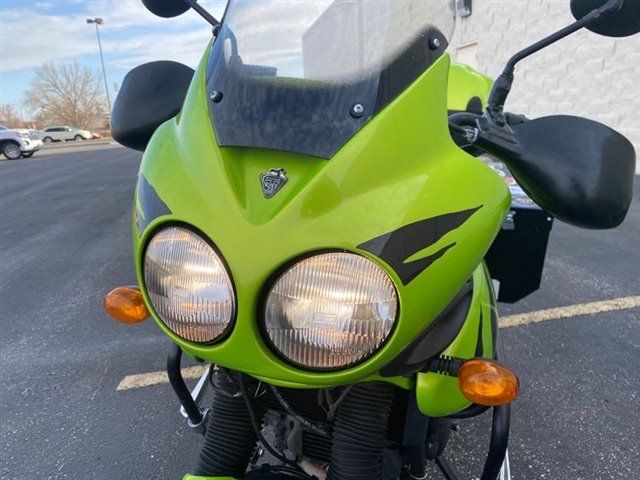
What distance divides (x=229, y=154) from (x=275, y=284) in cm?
33

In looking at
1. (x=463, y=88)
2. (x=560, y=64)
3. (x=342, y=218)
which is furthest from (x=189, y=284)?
(x=560, y=64)

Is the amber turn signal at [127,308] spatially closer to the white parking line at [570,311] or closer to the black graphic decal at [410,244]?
the black graphic decal at [410,244]

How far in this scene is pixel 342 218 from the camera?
972 millimetres

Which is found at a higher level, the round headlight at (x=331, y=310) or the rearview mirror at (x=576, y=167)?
the rearview mirror at (x=576, y=167)

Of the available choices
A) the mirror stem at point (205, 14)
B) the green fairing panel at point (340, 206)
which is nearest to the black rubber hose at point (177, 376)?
the green fairing panel at point (340, 206)

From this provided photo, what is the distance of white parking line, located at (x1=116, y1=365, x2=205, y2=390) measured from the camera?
2832 millimetres

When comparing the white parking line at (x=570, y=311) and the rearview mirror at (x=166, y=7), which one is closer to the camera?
the rearview mirror at (x=166, y=7)

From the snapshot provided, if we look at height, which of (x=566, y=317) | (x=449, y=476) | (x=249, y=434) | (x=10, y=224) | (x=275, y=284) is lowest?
(x=10, y=224)

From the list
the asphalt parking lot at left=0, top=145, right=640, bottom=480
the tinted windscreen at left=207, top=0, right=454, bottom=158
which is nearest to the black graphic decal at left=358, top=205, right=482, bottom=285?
the tinted windscreen at left=207, top=0, right=454, bottom=158

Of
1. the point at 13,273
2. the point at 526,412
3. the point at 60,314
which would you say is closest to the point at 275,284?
the point at 526,412

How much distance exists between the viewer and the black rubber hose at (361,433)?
1265 millimetres

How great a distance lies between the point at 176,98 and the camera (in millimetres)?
1610

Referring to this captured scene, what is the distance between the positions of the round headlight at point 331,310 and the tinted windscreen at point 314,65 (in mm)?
255

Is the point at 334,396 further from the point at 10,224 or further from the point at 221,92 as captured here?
the point at 10,224
